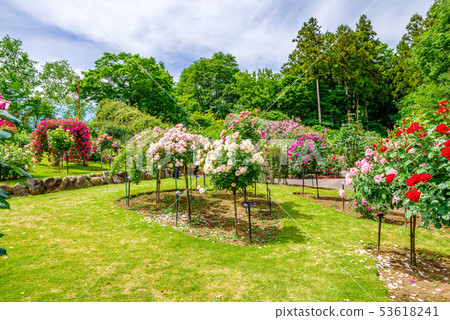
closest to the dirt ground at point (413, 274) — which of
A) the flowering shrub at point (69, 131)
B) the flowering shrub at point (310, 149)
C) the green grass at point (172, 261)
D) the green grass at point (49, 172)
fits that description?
the green grass at point (172, 261)

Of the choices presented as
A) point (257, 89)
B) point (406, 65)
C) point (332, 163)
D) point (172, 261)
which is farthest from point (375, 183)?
point (406, 65)

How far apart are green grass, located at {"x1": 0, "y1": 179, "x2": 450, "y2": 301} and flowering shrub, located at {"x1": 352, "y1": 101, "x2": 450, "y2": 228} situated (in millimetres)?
1134

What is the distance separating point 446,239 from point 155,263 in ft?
18.8

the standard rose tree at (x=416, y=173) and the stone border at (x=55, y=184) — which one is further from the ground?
the standard rose tree at (x=416, y=173)

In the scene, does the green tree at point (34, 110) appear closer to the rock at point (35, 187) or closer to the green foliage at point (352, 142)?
the rock at point (35, 187)

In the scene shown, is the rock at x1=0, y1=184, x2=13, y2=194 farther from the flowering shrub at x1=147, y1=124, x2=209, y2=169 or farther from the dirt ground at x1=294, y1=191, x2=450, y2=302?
the dirt ground at x1=294, y1=191, x2=450, y2=302

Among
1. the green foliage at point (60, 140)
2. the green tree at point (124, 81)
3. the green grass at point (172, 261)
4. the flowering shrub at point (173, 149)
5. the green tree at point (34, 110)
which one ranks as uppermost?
the green tree at point (124, 81)

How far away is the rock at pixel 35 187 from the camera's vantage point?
780 cm

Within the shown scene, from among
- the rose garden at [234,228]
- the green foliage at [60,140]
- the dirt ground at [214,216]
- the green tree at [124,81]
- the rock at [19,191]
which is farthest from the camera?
the green tree at [124,81]

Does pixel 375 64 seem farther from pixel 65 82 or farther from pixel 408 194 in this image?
pixel 65 82

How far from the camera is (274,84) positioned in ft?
87.0

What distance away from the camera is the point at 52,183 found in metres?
8.38

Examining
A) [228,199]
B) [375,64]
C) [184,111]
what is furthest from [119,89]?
[375,64]

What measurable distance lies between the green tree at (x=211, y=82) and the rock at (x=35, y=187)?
23434 millimetres
